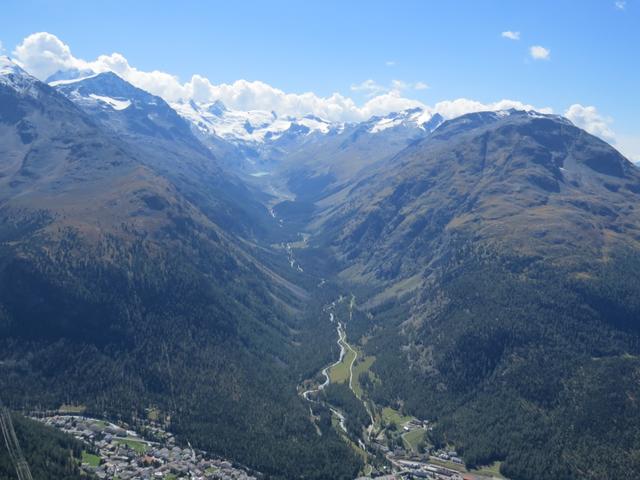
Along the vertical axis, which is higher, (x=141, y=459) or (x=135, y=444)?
(x=141, y=459)

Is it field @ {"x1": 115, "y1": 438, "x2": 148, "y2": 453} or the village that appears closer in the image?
the village

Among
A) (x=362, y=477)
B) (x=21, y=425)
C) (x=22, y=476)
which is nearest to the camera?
(x=22, y=476)

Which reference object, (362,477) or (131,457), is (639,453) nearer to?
(362,477)

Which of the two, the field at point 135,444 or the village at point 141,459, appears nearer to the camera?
the village at point 141,459

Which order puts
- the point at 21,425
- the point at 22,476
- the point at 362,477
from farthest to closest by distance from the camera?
the point at 362,477
the point at 21,425
the point at 22,476

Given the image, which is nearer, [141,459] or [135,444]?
[141,459]

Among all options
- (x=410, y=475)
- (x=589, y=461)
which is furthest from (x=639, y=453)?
(x=410, y=475)

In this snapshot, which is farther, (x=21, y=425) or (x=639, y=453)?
(x=639, y=453)

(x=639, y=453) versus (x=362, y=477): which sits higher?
(x=639, y=453)
